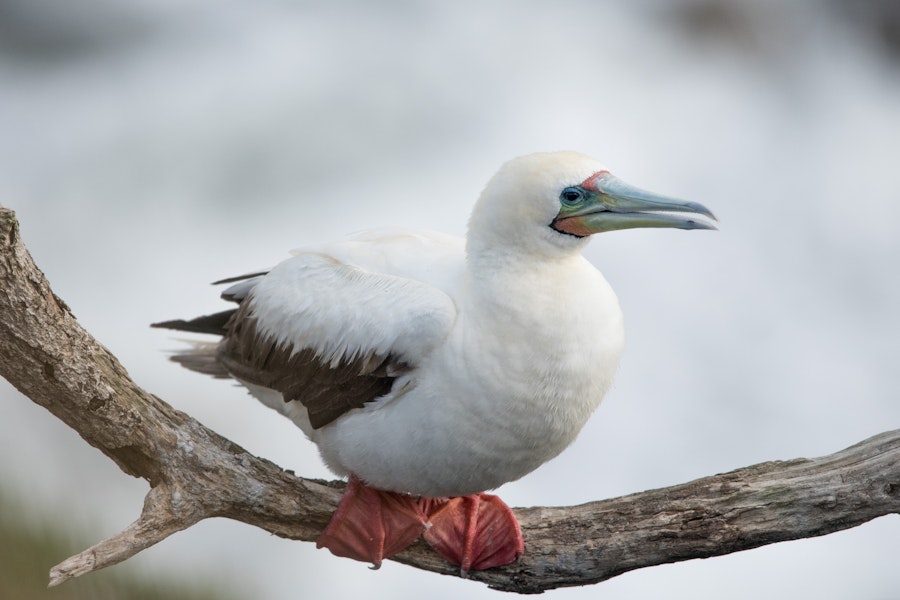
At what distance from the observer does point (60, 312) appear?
3820mm

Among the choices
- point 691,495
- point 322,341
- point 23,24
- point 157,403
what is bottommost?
point 691,495

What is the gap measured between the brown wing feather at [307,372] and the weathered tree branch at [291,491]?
361 mm

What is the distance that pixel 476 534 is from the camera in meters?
4.77

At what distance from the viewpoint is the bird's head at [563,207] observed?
13.6 feet

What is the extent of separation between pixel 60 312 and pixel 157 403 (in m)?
0.60

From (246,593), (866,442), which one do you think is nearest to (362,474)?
(866,442)

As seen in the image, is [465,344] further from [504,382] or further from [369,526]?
[369,526]

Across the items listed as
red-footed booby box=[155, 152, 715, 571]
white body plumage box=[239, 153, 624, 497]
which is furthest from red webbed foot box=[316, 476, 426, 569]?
white body plumage box=[239, 153, 624, 497]

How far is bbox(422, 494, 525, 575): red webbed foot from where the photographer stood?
15.6 ft

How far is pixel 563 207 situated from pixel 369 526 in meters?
1.67

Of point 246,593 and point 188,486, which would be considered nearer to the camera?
point 188,486

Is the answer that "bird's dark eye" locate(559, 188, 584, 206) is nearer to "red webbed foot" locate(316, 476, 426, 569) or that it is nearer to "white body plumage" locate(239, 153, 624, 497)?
"white body plumage" locate(239, 153, 624, 497)

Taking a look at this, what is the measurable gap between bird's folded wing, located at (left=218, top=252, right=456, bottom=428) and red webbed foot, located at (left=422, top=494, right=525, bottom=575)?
77 cm

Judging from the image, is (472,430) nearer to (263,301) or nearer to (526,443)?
(526,443)
